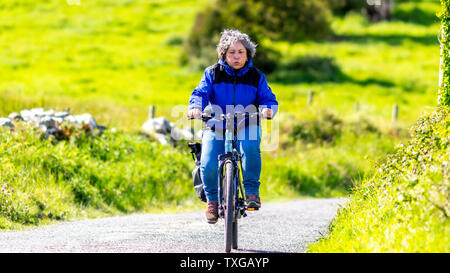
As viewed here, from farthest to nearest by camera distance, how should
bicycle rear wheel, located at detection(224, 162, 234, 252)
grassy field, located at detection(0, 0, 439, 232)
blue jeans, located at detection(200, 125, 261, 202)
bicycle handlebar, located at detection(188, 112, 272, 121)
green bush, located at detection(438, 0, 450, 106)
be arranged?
grassy field, located at detection(0, 0, 439, 232)
green bush, located at detection(438, 0, 450, 106)
blue jeans, located at detection(200, 125, 261, 202)
bicycle handlebar, located at detection(188, 112, 272, 121)
bicycle rear wheel, located at detection(224, 162, 234, 252)

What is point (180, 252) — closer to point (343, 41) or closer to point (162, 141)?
point (162, 141)

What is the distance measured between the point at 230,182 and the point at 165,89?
26.9 metres

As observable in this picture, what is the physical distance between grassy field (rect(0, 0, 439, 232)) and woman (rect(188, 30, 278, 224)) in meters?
1.51

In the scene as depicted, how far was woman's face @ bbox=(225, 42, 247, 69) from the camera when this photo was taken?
759 centimetres

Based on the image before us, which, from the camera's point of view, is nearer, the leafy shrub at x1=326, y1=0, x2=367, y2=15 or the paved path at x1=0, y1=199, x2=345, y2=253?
the paved path at x1=0, y1=199, x2=345, y2=253

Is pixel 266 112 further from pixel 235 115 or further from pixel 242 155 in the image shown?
pixel 242 155

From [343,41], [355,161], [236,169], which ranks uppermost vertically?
[343,41]

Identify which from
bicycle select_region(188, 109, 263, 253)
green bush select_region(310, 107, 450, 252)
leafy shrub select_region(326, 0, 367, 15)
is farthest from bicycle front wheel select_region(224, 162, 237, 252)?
leafy shrub select_region(326, 0, 367, 15)

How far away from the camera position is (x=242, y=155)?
295 inches

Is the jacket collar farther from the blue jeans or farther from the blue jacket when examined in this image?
the blue jeans

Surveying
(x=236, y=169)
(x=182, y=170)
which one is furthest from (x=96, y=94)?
(x=236, y=169)

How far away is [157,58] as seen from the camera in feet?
133

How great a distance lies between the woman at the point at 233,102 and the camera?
744 cm
